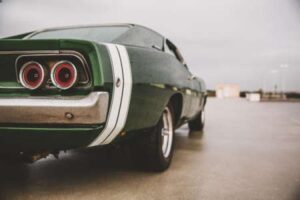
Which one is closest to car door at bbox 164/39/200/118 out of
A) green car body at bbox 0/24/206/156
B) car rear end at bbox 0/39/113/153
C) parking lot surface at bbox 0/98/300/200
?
parking lot surface at bbox 0/98/300/200

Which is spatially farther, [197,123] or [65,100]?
[197,123]

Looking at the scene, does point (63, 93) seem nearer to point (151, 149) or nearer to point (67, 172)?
Result: point (151, 149)

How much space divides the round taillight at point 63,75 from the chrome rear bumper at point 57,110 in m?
0.10

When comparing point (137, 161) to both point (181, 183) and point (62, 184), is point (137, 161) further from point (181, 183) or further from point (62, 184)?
Answer: point (62, 184)

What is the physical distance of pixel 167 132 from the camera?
13.1 ft

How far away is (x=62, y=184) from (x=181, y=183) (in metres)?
1.08

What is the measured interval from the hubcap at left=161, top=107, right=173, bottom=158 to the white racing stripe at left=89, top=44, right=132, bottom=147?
1.31 meters

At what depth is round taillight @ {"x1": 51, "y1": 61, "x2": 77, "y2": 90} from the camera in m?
2.39

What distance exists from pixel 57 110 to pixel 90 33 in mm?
1423

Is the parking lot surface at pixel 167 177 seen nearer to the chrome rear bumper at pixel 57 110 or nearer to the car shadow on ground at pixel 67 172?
the car shadow on ground at pixel 67 172

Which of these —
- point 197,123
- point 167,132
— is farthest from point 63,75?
point 197,123

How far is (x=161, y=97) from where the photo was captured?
3.33 metres

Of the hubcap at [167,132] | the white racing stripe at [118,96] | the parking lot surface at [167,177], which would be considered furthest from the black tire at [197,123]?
the white racing stripe at [118,96]

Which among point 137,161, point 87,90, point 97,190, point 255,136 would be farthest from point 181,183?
point 255,136
